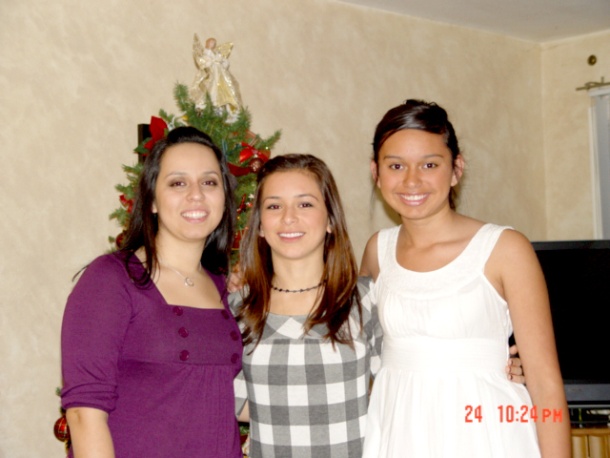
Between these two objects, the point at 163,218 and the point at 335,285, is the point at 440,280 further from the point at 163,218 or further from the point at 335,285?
the point at 163,218

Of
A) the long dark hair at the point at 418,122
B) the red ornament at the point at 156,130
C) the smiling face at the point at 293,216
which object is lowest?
the smiling face at the point at 293,216

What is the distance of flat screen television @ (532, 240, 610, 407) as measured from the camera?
130 inches

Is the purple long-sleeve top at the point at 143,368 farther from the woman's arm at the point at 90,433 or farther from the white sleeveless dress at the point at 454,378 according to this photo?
the white sleeveless dress at the point at 454,378

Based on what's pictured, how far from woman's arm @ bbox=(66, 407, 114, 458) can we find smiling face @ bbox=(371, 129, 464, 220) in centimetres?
95

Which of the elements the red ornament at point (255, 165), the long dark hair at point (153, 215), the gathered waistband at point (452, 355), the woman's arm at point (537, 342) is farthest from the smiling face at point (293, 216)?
the woman's arm at point (537, 342)

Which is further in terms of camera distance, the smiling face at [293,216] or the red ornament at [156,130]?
the red ornament at [156,130]

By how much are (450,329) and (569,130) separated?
11.7ft

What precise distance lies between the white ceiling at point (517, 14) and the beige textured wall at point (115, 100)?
106mm

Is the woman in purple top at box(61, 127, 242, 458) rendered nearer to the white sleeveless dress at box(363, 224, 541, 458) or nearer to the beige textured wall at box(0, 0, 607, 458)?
the white sleeveless dress at box(363, 224, 541, 458)

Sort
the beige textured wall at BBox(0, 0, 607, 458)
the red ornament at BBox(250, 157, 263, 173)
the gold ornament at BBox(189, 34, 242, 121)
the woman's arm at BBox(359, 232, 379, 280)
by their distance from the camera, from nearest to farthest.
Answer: the woman's arm at BBox(359, 232, 379, 280), the red ornament at BBox(250, 157, 263, 173), the gold ornament at BBox(189, 34, 242, 121), the beige textured wall at BBox(0, 0, 607, 458)

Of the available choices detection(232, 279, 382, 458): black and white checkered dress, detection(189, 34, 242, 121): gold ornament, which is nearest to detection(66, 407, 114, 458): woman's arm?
detection(232, 279, 382, 458): black and white checkered dress

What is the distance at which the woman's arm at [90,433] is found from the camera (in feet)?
5.25

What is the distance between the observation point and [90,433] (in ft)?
5.25
